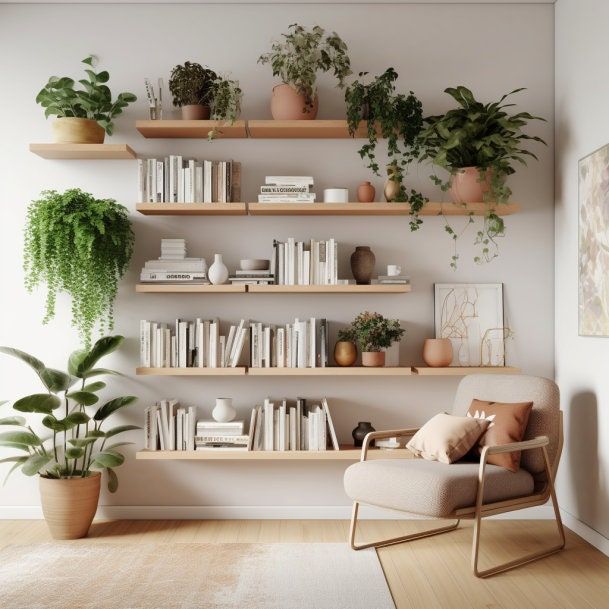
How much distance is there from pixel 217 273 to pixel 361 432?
1.21 m

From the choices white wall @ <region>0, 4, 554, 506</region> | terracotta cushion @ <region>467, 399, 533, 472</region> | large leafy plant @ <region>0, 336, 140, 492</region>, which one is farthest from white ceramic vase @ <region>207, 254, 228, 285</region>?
terracotta cushion @ <region>467, 399, 533, 472</region>

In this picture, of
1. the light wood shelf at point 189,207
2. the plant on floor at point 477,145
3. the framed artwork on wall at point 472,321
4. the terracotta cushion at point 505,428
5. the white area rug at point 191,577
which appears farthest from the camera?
the framed artwork on wall at point 472,321

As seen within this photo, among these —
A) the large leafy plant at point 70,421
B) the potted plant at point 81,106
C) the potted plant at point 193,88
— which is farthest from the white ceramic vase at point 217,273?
the potted plant at point 81,106

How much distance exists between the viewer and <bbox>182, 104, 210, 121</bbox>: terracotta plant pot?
4.13m

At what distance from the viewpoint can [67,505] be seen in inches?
150

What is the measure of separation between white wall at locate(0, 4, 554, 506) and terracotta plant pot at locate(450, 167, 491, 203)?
0.25 metres

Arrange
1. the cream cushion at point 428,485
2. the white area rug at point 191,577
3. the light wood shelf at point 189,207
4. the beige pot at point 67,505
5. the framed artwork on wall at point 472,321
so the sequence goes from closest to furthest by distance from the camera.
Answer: the white area rug at point 191,577 < the cream cushion at point 428,485 < the beige pot at point 67,505 < the light wood shelf at point 189,207 < the framed artwork on wall at point 472,321

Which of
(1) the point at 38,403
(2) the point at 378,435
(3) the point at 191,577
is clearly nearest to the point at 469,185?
(2) the point at 378,435

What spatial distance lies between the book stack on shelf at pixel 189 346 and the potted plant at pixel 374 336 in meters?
0.67

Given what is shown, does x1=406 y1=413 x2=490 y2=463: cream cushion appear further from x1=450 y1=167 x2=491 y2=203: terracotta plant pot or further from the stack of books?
the stack of books

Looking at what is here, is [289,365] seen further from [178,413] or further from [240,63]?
[240,63]

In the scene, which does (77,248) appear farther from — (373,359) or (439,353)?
(439,353)

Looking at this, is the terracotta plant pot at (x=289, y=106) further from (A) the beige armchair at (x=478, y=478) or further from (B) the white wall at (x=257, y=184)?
(A) the beige armchair at (x=478, y=478)

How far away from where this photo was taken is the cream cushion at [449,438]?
356 centimetres
